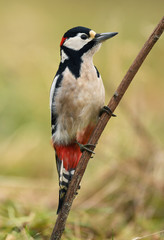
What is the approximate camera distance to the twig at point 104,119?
72.4 inches

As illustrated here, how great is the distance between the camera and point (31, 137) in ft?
14.8

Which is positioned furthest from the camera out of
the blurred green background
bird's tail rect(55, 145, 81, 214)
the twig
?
the blurred green background

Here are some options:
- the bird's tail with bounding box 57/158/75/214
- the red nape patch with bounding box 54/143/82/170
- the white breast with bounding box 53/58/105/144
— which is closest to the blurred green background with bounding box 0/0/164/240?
the bird's tail with bounding box 57/158/75/214

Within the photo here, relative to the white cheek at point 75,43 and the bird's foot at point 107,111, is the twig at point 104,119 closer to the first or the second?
the bird's foot at point 107,111

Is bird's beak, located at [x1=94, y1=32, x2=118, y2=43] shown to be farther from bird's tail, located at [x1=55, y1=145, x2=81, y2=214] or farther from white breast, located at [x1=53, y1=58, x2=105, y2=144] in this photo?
bird's tail, located at [x1=55, y1=145, x2=81, y2=214]

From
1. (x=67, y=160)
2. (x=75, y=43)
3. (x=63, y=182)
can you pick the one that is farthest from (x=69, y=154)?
(x=75, y=43)

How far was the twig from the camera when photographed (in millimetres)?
1839

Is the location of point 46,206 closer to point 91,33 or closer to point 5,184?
point 5,184

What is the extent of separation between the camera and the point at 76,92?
214cm

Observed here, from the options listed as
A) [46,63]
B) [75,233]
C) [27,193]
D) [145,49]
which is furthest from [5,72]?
[145,49]

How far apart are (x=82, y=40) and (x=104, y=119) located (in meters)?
0.46

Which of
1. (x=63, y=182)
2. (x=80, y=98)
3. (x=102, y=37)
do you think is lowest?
(x=63, y=182)

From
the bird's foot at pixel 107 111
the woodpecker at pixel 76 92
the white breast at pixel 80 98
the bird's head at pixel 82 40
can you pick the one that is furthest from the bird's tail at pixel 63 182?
the bird's head at pixel 82 40

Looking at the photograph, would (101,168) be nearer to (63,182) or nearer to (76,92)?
(63,182)
